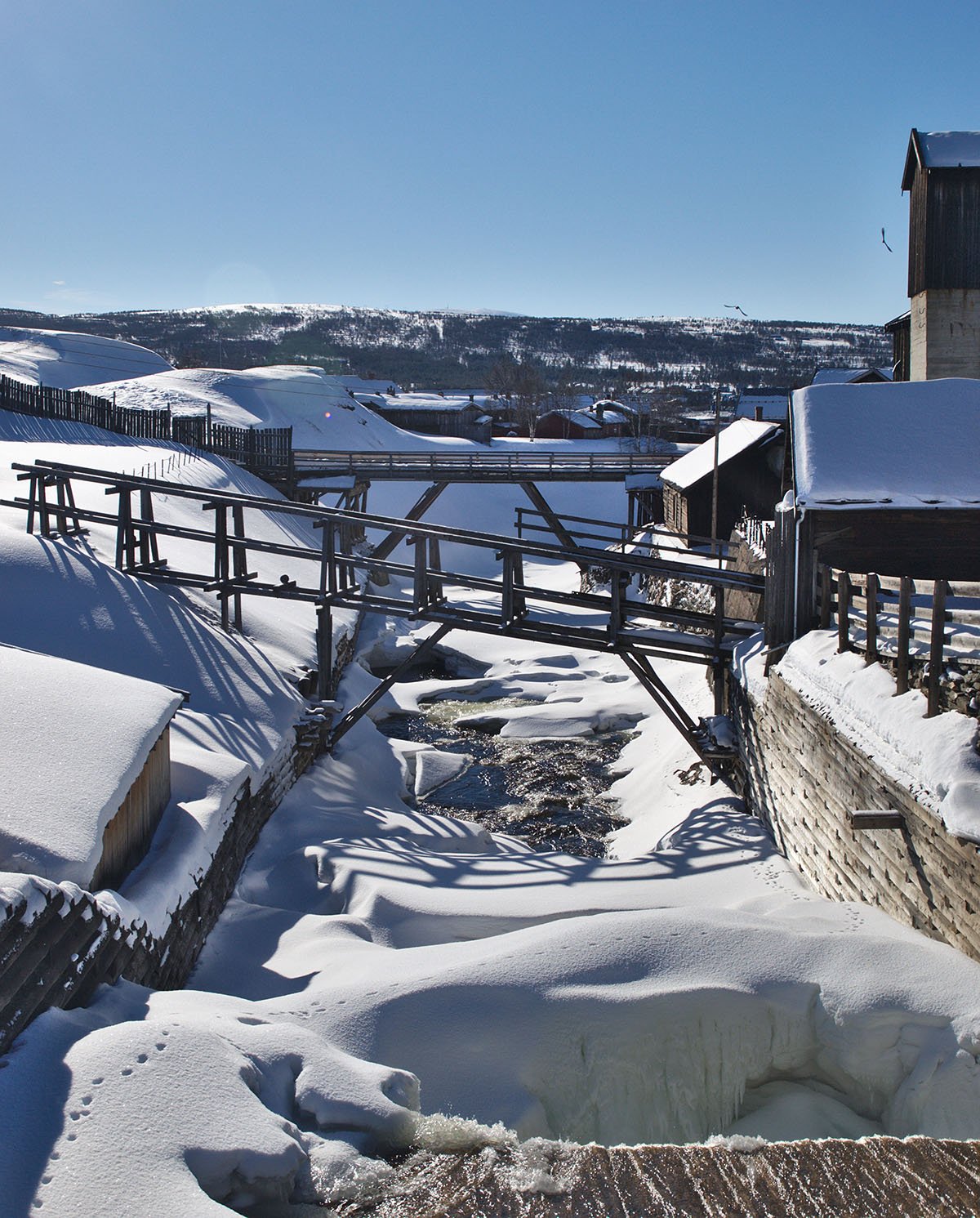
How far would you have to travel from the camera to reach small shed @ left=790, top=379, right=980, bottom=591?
1144cm

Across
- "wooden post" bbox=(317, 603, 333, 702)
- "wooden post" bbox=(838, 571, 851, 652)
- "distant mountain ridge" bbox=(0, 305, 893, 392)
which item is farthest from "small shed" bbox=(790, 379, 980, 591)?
"distant mountain ridge" bbox=(0, 305, 893, 392)

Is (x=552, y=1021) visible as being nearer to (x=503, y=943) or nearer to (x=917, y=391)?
(x=503, y=943)

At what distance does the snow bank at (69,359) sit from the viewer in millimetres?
49062

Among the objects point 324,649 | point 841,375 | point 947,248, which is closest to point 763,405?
point 841,375

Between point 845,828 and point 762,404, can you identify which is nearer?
point 845,828

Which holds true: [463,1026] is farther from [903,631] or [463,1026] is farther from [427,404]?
[427,404]

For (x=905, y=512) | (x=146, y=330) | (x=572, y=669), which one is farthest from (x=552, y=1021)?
(x=146, y=330)

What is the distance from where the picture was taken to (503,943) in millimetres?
5984

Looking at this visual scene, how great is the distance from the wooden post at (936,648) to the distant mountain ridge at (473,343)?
101414mm

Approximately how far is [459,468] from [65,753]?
25.1 m

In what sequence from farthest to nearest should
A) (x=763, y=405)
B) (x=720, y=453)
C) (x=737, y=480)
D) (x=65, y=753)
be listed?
(x=763, y=405) → (x=720, y=453) → (x=737, y=480) → (x=65, y=753)

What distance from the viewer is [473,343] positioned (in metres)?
163

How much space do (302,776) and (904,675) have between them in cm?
714

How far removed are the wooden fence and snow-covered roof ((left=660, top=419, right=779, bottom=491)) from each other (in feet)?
41.3
